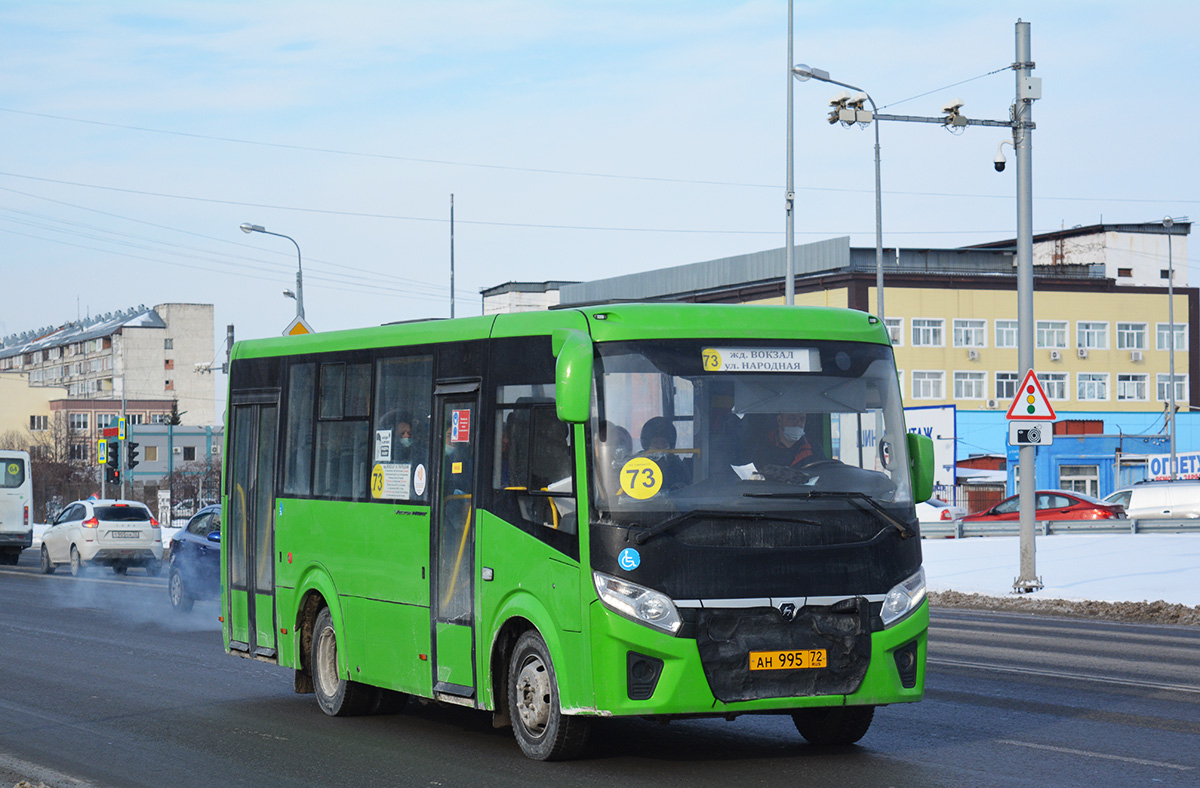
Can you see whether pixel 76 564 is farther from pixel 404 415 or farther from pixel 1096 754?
pixel 1096 754

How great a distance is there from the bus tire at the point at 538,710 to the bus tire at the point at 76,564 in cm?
2481

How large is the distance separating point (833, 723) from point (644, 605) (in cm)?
182

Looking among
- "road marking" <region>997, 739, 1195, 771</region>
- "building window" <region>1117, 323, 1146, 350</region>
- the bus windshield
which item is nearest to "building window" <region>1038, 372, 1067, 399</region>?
"building window" <region>1117, 323, 1146, 350</region>

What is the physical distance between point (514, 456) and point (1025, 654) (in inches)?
297

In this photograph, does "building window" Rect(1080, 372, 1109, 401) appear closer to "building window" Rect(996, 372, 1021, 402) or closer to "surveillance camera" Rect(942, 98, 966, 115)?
"building window" Rect(996, 372, 1021, 402)

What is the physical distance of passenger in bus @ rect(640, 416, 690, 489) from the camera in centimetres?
845

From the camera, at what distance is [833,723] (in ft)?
30.6

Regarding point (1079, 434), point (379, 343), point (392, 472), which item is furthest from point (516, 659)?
point (1079, 434)

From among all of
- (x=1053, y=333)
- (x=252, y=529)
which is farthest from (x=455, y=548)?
(x=1053, y=333)

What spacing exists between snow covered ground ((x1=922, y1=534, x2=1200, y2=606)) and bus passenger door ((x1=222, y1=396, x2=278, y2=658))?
43.4 ft

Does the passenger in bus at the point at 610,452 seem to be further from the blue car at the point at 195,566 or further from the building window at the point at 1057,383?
the building window at the point at 1057,383

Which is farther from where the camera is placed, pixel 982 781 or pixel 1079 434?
pixel 1079 434

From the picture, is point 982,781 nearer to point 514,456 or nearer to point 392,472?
point 514,456

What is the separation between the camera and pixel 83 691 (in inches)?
506
